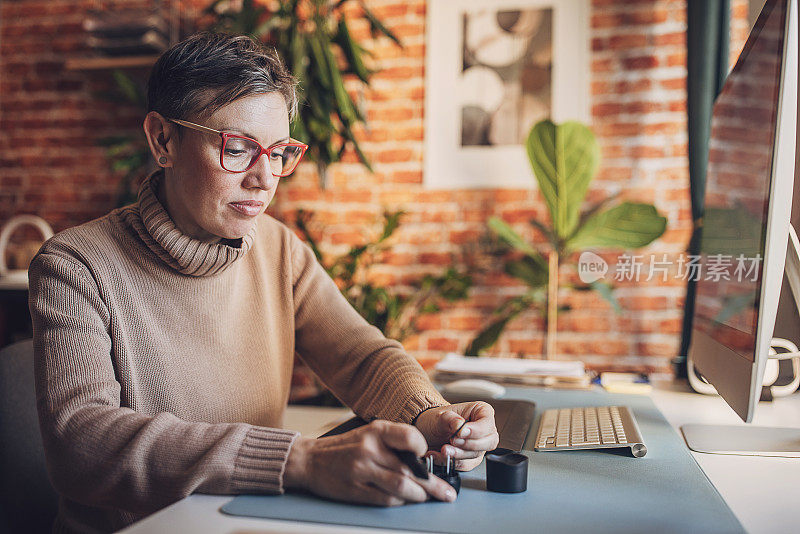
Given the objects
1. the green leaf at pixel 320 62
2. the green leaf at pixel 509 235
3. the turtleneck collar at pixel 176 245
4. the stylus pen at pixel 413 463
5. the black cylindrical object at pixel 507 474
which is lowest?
the black cylindrical object at pixel 507 474

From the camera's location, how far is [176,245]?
121cm

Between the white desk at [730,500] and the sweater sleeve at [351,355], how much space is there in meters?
0.12

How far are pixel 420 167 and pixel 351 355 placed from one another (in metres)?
1.52

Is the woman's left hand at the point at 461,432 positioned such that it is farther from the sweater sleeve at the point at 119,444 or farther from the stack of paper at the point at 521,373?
the stack of paper at the point at 521,373

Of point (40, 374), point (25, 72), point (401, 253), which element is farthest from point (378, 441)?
point (25, 72)

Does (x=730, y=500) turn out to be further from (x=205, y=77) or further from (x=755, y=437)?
(x=205, y=77)

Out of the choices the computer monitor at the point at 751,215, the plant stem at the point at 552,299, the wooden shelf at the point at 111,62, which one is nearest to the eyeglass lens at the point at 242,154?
the computer monitor at the point at 751,215

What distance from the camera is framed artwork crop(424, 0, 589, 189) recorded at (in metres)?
A: 2.65

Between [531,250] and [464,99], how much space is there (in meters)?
0.74

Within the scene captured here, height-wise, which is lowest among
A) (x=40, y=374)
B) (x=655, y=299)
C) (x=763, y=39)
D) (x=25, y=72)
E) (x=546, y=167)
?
(x=655, y=299)

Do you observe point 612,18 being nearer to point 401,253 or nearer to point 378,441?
point 401,253

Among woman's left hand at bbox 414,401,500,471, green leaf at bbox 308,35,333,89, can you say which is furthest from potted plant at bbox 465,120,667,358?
woman's left hand at bbox 414,401,500,471

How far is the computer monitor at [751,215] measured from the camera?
97 centimetres

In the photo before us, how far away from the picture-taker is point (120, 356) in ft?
3.75
